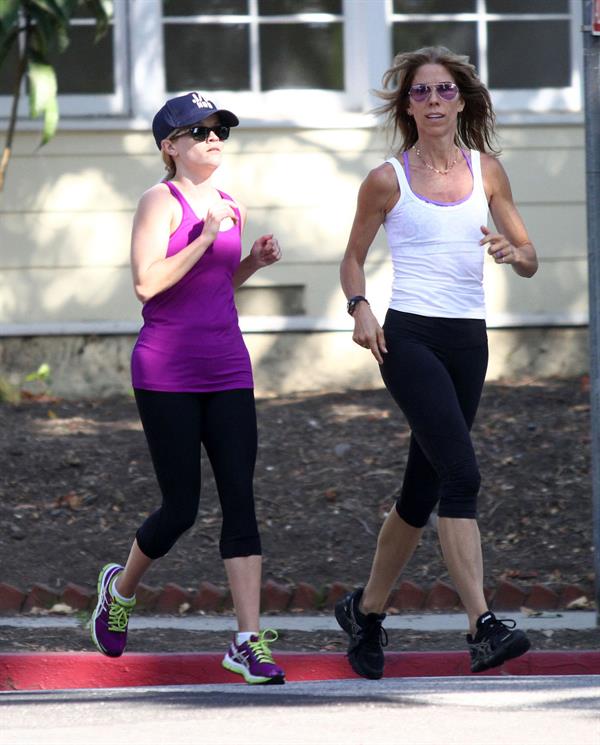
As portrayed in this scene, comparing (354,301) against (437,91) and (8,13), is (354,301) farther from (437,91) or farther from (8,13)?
(8,13)

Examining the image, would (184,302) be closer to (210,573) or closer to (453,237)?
(453,237)

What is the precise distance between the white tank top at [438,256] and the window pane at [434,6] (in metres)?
5.87

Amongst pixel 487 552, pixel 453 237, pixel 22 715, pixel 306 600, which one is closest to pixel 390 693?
pixel 22 715

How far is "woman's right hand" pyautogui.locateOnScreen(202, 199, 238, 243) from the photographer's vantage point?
18.3 ft

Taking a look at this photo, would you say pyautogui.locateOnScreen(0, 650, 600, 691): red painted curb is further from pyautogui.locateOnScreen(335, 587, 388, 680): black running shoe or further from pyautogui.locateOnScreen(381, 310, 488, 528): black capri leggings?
pyautogui.locateOnScreen(381, 310, 488, 528): black capri leggings

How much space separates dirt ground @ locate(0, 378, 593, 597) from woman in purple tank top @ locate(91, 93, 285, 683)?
2323mm

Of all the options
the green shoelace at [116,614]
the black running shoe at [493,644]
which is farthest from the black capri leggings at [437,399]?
the green shoelace at [116,614]

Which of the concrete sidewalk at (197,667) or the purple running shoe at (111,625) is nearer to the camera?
the purple running shoe at (111,625)

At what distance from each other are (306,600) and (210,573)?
0.61 metres

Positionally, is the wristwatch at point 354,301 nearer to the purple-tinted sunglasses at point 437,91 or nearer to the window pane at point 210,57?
the purple-tinted sunglasses at point 437,91

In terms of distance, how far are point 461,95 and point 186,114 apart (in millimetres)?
1062

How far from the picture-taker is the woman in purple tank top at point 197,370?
567cm

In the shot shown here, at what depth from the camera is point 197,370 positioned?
570 cm

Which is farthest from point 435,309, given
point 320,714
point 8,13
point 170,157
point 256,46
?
point 256,46
